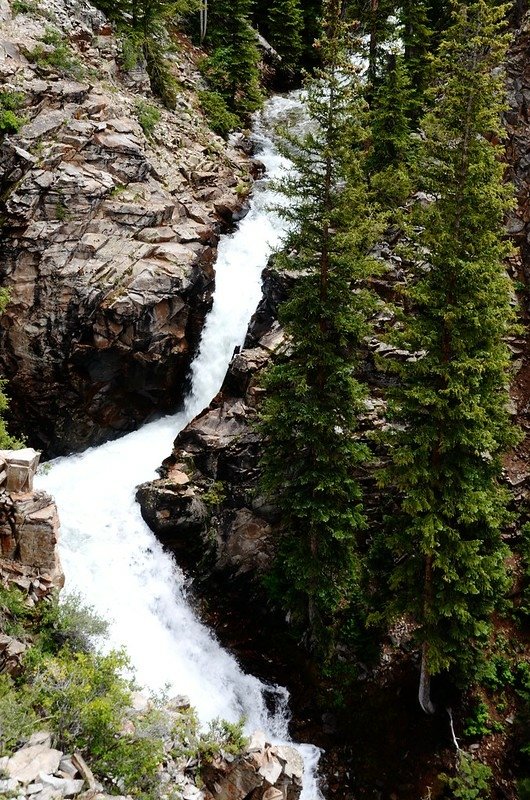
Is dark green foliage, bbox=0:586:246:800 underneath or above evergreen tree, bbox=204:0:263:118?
underneath

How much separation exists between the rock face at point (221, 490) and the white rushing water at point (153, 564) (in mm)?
804

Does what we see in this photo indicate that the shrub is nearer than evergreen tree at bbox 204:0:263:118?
Yes

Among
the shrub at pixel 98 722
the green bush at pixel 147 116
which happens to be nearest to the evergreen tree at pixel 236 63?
the green bush at pixel 147 116

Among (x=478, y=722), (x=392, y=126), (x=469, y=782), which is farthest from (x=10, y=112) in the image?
(x=469, y=782)

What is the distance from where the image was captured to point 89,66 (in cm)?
2481

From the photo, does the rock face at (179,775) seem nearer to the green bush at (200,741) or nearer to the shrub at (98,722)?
the green bush at (200,741)

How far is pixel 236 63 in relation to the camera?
3041 centimetres

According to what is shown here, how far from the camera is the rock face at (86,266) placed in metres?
20.1

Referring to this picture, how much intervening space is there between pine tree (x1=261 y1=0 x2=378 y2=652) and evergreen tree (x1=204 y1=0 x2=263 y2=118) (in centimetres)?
1930

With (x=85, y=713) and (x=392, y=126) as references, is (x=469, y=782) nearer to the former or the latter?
(x=85, y=713)

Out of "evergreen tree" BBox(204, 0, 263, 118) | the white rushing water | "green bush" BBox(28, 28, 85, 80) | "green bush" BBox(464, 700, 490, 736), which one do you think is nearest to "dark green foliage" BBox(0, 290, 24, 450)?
the white rushing water

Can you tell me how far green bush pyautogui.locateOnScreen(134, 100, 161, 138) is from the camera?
24.5 meters

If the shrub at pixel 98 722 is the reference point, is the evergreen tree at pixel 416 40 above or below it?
above

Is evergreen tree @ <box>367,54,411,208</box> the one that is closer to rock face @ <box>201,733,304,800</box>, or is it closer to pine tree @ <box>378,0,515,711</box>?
pine tree @ <box>378,0,515,711</box>
